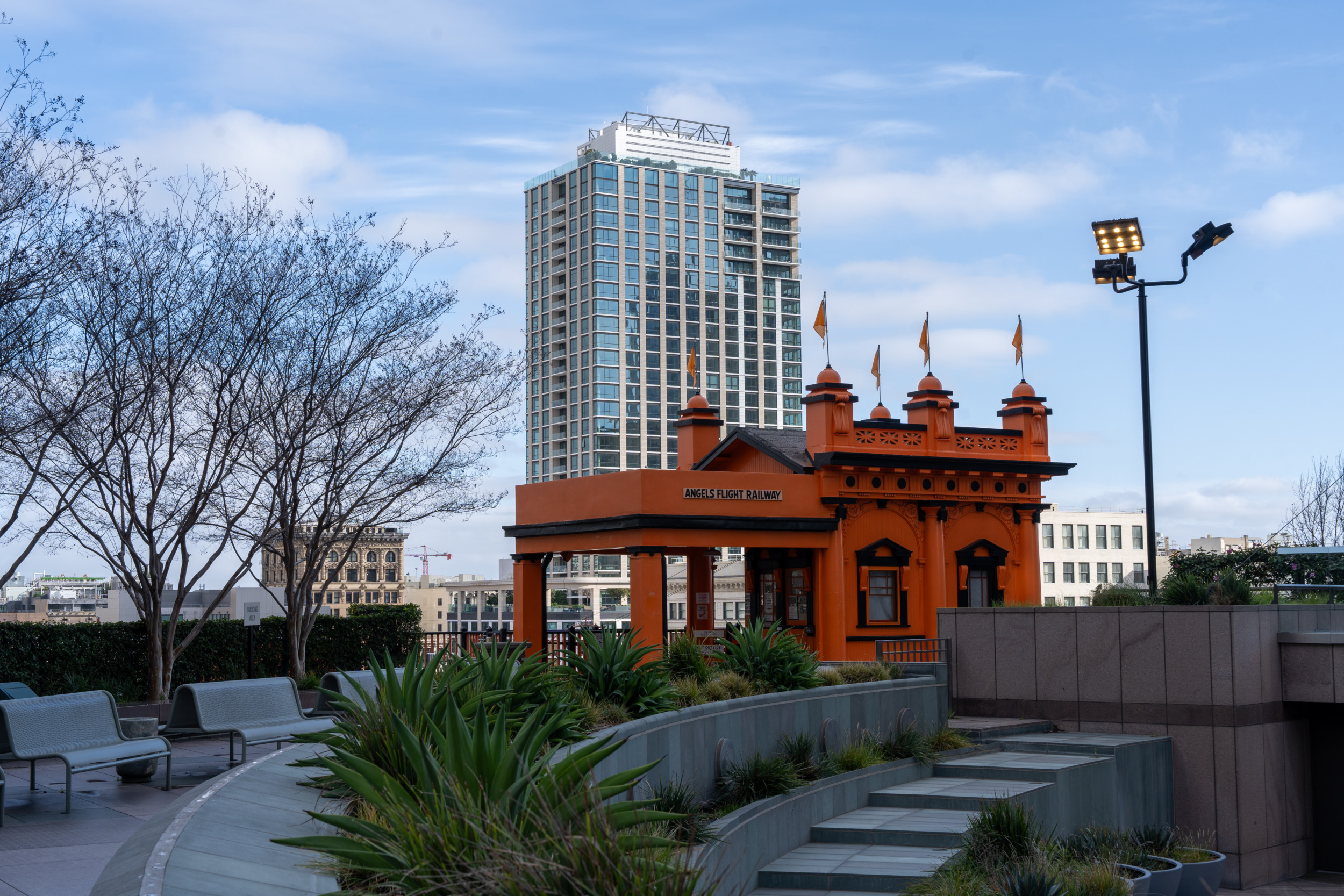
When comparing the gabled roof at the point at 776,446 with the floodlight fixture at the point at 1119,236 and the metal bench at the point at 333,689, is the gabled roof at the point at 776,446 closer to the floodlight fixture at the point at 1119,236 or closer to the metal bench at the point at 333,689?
the floodlight fixture at the point at 1119,236

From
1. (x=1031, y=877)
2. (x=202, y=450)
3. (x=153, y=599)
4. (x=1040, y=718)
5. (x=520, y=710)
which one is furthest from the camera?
(x=202, y=450)

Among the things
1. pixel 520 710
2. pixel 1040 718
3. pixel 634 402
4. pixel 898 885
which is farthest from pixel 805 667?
pixel 634 402

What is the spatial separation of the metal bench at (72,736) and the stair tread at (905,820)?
24.3 ft

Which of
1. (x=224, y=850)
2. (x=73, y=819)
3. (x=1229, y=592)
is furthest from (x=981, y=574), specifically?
(x=224, y=850)

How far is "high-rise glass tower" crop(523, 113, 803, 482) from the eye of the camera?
15550 cm

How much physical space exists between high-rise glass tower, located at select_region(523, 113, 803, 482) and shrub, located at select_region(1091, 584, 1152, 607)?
132m

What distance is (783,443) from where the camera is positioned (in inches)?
1325

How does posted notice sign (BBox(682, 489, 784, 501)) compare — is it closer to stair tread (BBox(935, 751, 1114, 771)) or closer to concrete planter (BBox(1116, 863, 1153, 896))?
stair tread (BBox(935, 751, 1114, 771))

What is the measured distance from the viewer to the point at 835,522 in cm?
3145

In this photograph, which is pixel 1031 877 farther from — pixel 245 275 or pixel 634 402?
pixel 634 402

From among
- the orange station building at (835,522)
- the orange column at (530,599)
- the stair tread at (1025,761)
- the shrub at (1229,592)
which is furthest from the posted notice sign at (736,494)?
the stair tread at (1025,761)

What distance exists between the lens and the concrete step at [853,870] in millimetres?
12594

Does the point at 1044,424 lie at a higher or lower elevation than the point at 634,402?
lower

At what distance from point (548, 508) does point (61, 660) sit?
12.5 m
